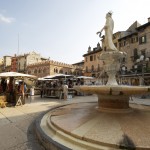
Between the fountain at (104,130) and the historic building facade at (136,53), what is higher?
the historic building facade at (136,53)

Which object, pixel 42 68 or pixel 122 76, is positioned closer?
pixel 122 76

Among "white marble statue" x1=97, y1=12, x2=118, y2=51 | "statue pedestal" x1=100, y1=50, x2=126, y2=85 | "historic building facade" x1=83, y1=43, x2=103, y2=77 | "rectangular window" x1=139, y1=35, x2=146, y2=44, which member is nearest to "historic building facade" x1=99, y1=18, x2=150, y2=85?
"rectangular window" x1=139, y1=35, x2=146, y2=44

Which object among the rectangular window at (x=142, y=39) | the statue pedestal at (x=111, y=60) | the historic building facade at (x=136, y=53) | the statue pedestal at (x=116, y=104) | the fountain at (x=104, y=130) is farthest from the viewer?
the rectangular window at (x=142, y=39)

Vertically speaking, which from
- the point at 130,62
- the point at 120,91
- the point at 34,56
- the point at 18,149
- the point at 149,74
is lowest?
the point at 18,149

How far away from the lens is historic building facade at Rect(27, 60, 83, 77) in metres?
52.1

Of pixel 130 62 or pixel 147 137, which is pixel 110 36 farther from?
pixel 130 62

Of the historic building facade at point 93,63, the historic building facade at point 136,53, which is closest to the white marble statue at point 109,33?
the historic building facade at point 136,53

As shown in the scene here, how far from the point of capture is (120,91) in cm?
534

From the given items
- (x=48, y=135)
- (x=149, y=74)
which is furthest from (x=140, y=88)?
(x=149, y=74)

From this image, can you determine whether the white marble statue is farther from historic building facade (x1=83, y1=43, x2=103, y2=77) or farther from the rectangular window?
historic building facade (x1=83, y1=43, x2=103, y2=77)

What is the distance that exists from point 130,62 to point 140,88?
111ft

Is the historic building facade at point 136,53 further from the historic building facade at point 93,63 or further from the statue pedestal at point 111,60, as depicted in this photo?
the statue pedestal at point 111,60

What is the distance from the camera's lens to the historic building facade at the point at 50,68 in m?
52.1

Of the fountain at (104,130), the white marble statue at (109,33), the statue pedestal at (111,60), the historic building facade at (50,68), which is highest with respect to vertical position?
the historic building facade at (50,68)
